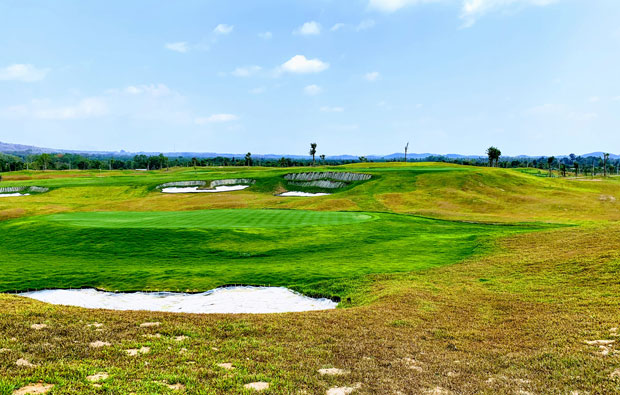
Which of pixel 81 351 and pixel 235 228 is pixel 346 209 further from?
pixel 81 351

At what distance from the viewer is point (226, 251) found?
96.8 feet

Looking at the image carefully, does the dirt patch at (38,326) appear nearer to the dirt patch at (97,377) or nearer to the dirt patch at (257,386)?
the dirt patch at (97,377)

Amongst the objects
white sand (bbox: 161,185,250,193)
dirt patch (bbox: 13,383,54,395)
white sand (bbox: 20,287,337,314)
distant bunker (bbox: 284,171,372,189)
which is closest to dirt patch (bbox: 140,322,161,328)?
dirt patch (bbox: 13,383,54,395)

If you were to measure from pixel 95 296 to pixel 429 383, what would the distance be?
1896 centimetres

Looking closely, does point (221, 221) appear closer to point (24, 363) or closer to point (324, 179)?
point (24, 363)

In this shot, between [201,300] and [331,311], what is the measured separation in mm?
7812

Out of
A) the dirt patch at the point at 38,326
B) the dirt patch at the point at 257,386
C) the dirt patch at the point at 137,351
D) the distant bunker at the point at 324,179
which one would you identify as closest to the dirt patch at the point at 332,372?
the dirt patch at the point at 257,386

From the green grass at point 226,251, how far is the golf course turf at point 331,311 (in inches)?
7.1

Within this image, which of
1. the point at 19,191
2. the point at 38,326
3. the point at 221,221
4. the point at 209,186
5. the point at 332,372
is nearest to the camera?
the point at 332,372

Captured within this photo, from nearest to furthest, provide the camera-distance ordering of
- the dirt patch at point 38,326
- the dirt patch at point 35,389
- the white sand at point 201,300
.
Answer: the dirt patch at point 35,389 < the dirt patch at point 38,326 < the white sand at point 201,300

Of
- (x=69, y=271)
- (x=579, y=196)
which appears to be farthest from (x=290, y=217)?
(x=579, y=196)

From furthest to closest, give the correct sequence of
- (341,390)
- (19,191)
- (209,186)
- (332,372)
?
(209,186), (19,191), (332,372), (341,390)

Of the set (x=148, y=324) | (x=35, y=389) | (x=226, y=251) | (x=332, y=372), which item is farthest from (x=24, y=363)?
(x=226, y=251)

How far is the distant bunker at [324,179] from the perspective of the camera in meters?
88.7
